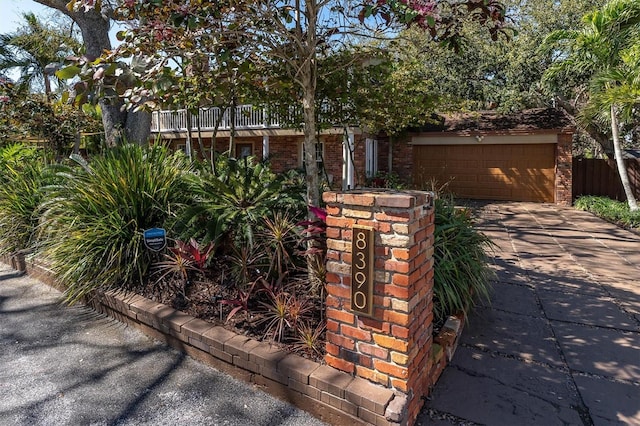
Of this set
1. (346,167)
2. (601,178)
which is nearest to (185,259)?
(346,167)

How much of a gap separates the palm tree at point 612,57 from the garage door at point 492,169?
2.58m

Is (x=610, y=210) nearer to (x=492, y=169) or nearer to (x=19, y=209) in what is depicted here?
(x=492, y=169)

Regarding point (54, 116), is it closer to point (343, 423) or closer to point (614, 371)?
point (343, 423)

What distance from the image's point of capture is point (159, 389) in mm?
2627

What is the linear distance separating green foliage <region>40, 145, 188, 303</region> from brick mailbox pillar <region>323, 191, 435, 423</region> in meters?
2.34

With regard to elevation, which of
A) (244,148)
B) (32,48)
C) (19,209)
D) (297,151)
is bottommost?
(19,209)

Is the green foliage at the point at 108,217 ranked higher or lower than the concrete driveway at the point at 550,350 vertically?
higher

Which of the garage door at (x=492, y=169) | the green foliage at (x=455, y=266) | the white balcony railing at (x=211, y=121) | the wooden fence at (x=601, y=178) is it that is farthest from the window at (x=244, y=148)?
the green foliage at (x=455, y=266)

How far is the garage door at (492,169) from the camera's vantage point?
12.6 m

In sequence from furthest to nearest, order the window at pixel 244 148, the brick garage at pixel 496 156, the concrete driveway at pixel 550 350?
the window at pixel 244 148, the brick garage at pixel 496 156, the concrete driveway at pixel 550 350

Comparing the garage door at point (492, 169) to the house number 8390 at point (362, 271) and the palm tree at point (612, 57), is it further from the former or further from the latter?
the house number 8390 at point (362, 271)

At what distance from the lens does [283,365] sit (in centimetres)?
248

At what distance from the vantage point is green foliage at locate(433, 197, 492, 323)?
331 cm

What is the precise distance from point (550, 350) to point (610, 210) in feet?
28.7
